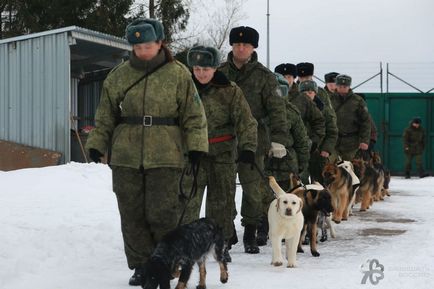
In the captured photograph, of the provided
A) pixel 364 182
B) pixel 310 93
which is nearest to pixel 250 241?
pixel 310 93

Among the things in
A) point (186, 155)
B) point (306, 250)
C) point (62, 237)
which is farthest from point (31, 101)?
point (186, 155)

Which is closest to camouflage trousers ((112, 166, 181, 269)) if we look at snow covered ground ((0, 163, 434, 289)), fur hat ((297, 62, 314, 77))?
snow covered ground ((0, 163, 434, 289))

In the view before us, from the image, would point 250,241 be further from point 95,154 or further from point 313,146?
point 313,146

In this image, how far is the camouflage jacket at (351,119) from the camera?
11.4 m

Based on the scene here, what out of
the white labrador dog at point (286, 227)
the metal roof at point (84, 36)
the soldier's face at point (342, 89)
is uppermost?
the metal roof at point (84, 36)

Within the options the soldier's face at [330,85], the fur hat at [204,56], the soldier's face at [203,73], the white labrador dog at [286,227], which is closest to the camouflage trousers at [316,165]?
the soldier's face at [330,85]

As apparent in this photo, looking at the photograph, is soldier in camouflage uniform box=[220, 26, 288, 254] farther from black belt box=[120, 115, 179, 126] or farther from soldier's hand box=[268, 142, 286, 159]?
black belt box=[120, 115, 179, 126]

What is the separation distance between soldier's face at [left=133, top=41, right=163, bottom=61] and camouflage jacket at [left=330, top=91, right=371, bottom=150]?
6.69 metres

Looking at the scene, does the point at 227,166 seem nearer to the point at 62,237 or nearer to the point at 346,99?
the point at 62,237

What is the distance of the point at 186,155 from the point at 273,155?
2.27 meters

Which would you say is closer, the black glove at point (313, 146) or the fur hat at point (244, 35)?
the fur hat at point (244, 35)

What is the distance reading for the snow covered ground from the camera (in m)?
5.76

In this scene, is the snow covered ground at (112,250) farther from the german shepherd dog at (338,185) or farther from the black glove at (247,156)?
the black glove at (247,156)

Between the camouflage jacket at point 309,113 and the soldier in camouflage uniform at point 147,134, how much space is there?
4.36 meters
